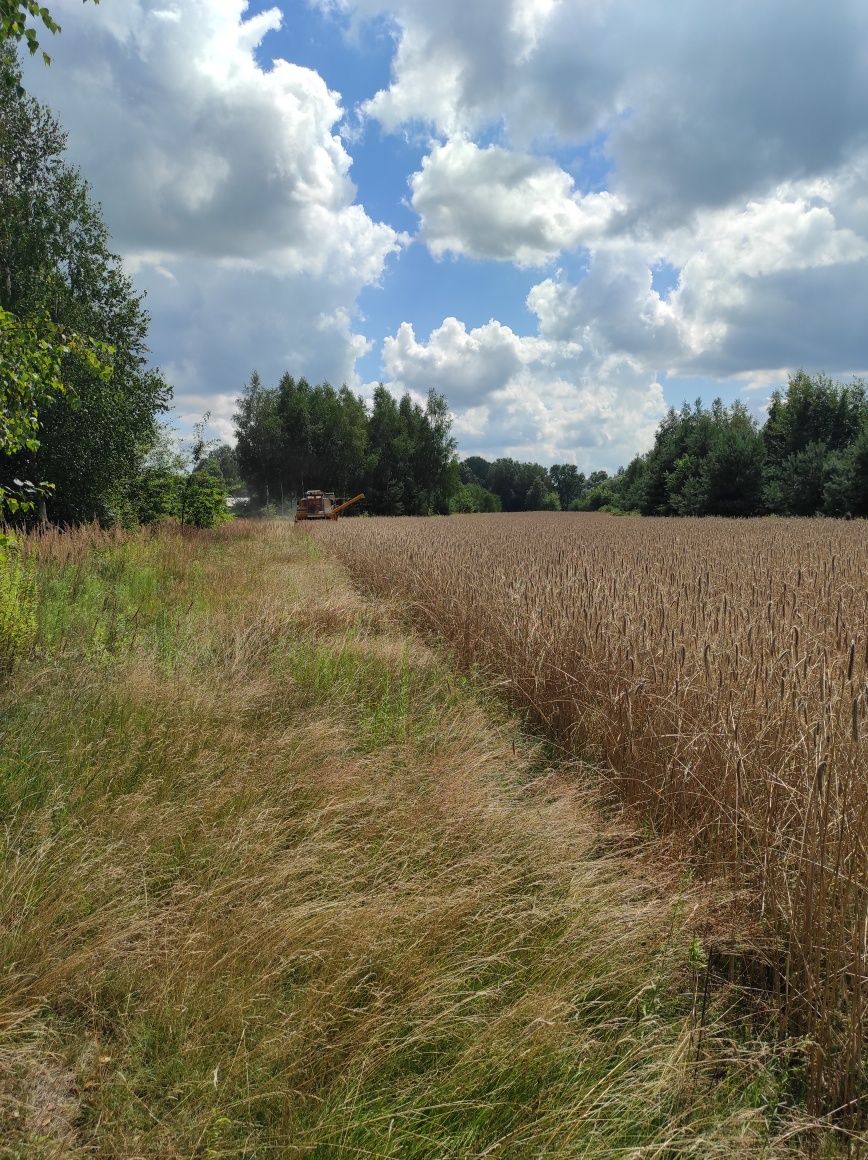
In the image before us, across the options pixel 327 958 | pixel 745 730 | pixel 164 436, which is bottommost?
pixel 327 958

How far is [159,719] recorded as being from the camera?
347 centimetres

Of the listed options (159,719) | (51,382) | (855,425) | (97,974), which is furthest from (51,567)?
(855,425)

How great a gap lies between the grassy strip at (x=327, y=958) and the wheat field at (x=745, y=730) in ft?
0.84

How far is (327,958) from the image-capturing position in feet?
6.50

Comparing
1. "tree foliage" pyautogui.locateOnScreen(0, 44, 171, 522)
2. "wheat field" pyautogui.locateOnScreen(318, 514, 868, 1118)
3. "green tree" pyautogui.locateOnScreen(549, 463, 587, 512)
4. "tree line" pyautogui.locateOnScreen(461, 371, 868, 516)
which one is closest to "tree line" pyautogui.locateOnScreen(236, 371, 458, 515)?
"tree line" pyautogui.locateOnScreen(461, 371, 868, 516)

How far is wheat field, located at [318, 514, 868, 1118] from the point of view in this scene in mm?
1998

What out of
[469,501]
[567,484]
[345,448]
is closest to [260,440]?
[345,448]

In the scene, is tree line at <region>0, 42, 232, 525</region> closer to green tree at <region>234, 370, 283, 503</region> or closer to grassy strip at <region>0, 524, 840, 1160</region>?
grassy strip at <region>0, 524, 840, 1160</region>

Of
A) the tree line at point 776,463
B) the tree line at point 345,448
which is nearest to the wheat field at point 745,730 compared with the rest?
the tree line at point 776,463

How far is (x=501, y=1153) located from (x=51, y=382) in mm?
4794

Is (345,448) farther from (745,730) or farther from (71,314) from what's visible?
(745,730)

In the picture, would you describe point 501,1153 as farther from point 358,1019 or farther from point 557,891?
point 557,891

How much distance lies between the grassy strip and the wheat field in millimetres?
257

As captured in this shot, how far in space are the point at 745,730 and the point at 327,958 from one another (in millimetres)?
2100
